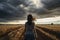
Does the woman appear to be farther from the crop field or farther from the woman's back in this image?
the crop field

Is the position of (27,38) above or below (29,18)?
below

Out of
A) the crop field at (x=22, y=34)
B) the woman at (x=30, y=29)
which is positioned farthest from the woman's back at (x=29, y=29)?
the crop field at (x=22, y=34)

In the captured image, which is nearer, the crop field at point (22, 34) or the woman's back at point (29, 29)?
the woman's back at point (29, 29)

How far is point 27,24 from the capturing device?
10.8 metres

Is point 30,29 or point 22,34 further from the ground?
point 30,29

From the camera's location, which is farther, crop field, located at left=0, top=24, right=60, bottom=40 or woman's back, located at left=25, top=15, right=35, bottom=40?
crop field, located at left=0, top=24, right=60, bottom=40

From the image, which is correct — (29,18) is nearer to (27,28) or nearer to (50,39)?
(27,28)

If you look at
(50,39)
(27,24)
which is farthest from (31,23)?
(50,39)

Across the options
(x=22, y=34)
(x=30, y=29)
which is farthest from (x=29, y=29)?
(x=22, y=34)

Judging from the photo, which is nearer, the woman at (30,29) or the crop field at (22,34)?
the woman at (30,29)

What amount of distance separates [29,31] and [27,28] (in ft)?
0.55

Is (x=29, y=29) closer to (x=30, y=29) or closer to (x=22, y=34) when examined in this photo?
(x=30, y=29)

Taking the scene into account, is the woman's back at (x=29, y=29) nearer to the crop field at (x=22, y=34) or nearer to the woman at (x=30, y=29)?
the woman at (x=30, y=29)

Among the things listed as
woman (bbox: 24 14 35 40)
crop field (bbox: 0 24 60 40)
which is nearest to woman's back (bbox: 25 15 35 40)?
woman (bbox: 24 14 35 40)
